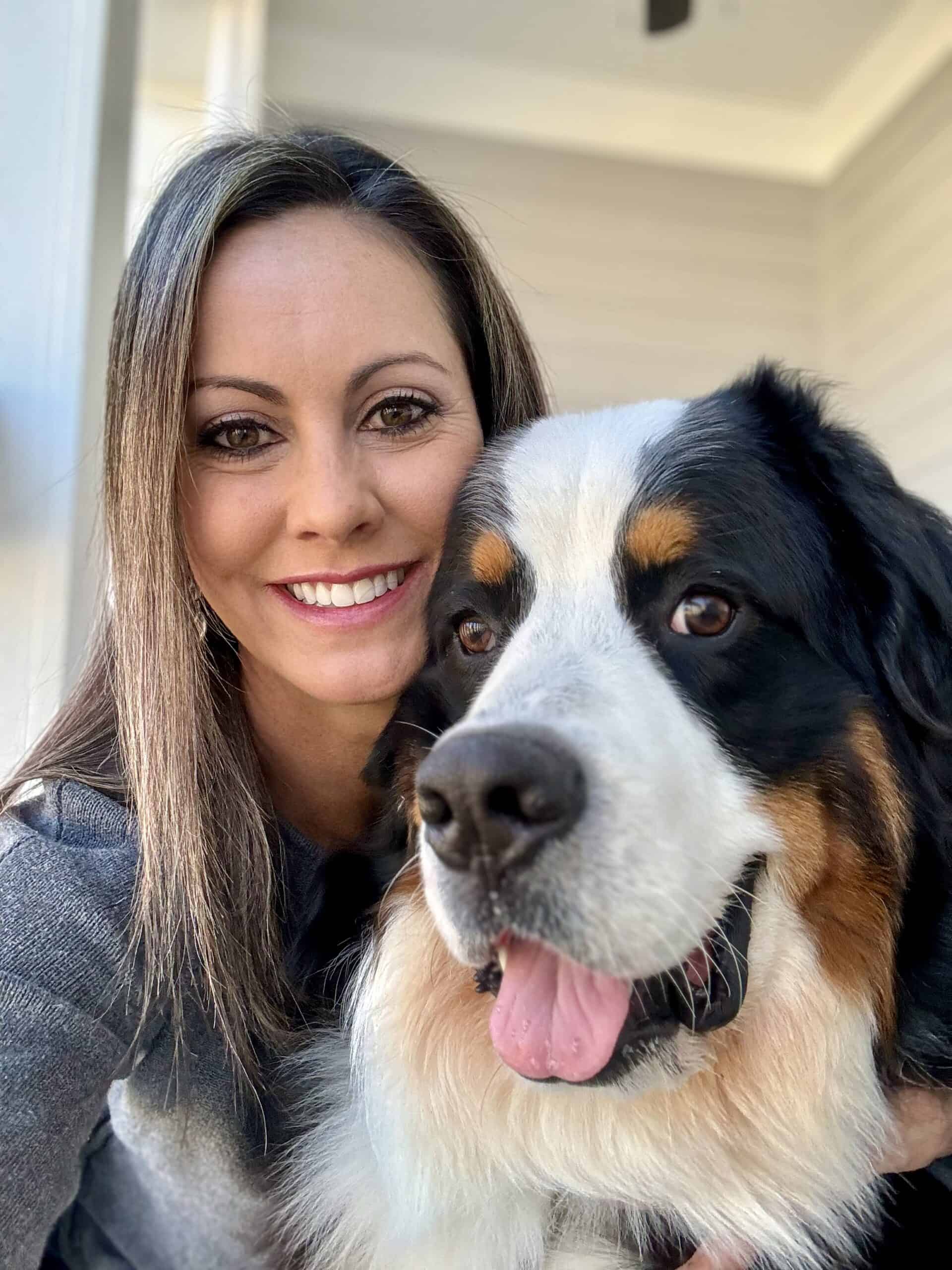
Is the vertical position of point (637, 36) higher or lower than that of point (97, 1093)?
higher

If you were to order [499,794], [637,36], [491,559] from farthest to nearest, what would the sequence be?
[637,36] < [491,559] < [499,794]

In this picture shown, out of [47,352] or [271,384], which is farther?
[47,352]

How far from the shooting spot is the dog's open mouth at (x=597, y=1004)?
1307 millimetres

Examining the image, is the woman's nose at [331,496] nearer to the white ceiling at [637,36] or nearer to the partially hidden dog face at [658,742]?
the partially hidden dog face at [658,742]

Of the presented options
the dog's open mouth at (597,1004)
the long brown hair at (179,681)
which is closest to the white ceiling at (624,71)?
the long brown hair at (179,681)

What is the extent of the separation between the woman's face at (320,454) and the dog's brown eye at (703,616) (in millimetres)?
494

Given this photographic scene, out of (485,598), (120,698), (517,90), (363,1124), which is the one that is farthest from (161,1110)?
(517,90)

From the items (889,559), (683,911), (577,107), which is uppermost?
(577,107)

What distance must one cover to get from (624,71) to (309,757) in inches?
186

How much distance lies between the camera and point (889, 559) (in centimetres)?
156

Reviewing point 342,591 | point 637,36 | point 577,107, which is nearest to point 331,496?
point 342,591

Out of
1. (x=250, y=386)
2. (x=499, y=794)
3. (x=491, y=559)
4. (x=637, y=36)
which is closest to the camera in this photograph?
(x=499, y=794)

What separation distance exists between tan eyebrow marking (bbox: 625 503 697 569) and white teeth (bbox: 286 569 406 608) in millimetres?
504

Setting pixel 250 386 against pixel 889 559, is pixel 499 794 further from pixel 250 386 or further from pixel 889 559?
pixel 250 386
